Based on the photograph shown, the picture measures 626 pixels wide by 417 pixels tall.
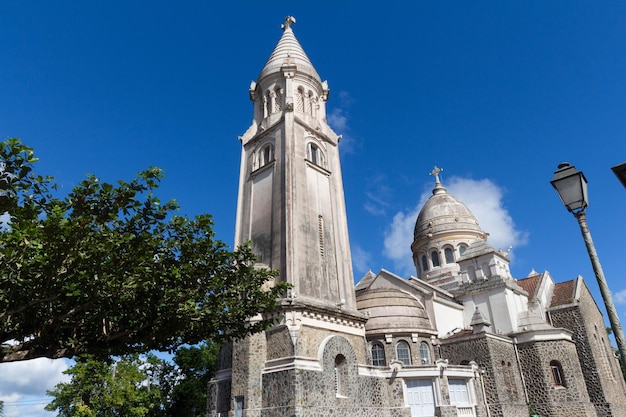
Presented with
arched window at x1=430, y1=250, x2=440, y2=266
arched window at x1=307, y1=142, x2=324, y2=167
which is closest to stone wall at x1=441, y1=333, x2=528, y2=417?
arched window at x1=430, y1=250, x2=440, y2=266

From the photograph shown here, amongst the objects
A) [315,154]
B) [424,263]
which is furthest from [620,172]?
[424,263]

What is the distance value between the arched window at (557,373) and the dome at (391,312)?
340 inches

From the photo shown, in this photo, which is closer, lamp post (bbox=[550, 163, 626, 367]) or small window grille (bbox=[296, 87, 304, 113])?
lamp post (bbox=[550, 163, 626, 367])

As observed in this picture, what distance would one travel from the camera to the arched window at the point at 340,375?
65.3ft

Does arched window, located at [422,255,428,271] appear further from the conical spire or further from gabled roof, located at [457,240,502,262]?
the conical spire

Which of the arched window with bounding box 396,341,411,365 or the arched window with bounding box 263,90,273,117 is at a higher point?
the arched window with bounding box 263,90,273,117

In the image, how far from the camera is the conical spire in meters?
29.2

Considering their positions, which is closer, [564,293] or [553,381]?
[553,381]

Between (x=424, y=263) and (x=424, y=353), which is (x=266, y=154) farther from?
(x=424, y=263)

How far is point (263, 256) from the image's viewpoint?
23.1m

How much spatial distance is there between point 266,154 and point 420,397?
15637 millimetres

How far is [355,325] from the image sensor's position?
73.9 ft

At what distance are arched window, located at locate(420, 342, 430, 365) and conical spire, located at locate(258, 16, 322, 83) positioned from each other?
58.5 ft

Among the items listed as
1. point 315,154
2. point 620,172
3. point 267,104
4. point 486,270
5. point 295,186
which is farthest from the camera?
point 486,270
